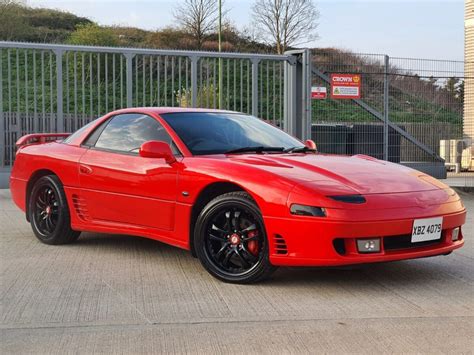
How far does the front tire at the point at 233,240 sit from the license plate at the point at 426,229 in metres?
1.03

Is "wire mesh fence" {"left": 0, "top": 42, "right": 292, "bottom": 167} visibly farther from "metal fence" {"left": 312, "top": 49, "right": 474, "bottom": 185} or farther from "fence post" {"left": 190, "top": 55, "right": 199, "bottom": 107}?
"metal fence" {"left": 312, "top": 49, "right": 474, "bottom": 185}

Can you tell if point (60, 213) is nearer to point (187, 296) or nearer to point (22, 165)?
point (22, 165)

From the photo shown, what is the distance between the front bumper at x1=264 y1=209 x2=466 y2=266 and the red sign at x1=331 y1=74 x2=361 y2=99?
775 centimetres

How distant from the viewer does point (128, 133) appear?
232 inches

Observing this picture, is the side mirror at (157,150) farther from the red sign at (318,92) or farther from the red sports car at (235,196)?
the red sign at (318,92)

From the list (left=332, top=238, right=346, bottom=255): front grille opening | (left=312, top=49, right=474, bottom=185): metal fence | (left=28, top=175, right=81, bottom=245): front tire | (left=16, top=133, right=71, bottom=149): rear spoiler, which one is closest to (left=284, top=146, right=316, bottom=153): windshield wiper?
(left=332, top=238, right=346, bottom=255): front grille opening

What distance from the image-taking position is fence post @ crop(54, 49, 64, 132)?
36.9 ft

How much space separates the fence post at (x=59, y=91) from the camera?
36.9 ft

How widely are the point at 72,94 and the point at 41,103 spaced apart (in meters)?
0.55

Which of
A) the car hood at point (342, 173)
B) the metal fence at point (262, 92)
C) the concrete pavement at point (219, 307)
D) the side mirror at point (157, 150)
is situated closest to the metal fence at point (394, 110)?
A: the metal fence at point (262, 92)

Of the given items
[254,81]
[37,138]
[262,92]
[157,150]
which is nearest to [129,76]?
[254,81]

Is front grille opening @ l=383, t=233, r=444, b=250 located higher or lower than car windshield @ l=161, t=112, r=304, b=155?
lower

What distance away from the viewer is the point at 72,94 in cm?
1140

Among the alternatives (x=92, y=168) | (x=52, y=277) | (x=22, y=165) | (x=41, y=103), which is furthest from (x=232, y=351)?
(x=41, y=103)
